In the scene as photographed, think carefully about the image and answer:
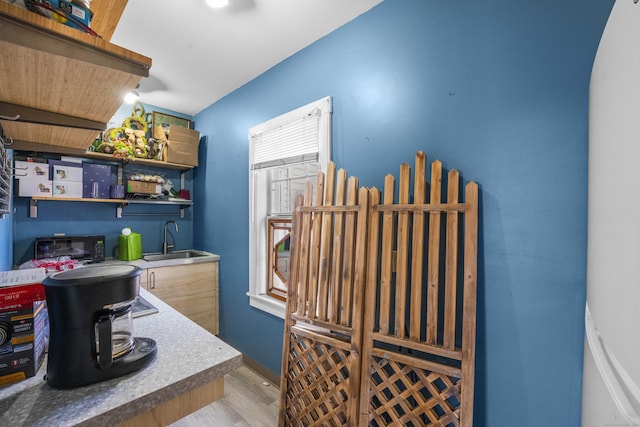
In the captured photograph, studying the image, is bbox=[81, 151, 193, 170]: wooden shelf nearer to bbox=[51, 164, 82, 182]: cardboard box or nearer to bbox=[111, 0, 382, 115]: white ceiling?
bbox=[51, 164, 82, 182]: cardboard box

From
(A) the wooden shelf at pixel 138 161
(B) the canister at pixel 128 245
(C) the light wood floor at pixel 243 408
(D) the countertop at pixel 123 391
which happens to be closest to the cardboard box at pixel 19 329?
(D) the countertop at pixel 123 391

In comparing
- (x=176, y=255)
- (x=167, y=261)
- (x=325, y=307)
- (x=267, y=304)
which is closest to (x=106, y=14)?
(x=325, y=307)

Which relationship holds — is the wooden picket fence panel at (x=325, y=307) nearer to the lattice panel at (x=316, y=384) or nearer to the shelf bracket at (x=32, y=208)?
the lattice panel at (x=316, y=384)

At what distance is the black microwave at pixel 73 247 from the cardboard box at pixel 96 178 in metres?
0.45

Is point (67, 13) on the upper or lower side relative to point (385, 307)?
upper

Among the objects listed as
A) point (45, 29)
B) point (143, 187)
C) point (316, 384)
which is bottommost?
point (316, 384)

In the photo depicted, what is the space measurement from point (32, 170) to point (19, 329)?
2504 millimetres

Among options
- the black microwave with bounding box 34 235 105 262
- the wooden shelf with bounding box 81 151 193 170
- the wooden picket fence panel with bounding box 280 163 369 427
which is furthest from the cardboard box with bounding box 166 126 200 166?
the wooden picket fence panel with bounding box 280 163 369 427

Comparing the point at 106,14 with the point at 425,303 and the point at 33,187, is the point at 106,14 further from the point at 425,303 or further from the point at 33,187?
the point at 33,187

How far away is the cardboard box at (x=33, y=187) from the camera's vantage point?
2402 millimetres

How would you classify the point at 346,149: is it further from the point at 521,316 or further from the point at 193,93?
the point at 193,93

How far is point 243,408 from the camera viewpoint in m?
2.07

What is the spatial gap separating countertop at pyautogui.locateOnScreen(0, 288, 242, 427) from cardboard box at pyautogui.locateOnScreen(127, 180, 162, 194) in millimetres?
2420

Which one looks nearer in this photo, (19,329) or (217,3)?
(19,329)
